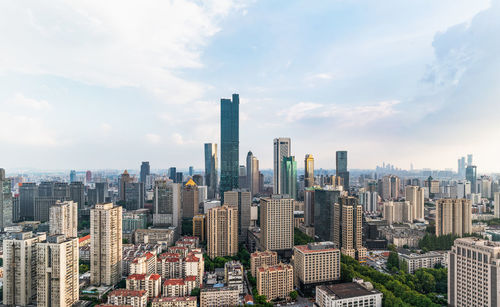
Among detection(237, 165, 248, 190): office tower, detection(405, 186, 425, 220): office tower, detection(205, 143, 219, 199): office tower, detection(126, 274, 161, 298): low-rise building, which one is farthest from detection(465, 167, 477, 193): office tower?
detection(126, 274, 161, 298): low-rise building

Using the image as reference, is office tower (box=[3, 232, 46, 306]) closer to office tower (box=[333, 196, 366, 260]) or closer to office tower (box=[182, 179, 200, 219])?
office tower (box=[333, 196, 366, 260])

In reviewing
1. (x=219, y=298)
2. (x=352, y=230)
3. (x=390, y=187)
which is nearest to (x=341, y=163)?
(x=390, y=187)

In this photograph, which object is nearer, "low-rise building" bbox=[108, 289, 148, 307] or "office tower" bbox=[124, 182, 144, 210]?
"low-rise building" bbox=[108, 289, 148, 307]

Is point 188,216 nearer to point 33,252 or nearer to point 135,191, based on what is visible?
point 135,191

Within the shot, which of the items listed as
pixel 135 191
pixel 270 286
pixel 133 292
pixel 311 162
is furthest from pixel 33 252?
pixel 311 162

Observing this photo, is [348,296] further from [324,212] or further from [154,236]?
[154,236]

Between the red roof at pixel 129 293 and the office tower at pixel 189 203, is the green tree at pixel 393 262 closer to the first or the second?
the red roof at pixel 129 293
